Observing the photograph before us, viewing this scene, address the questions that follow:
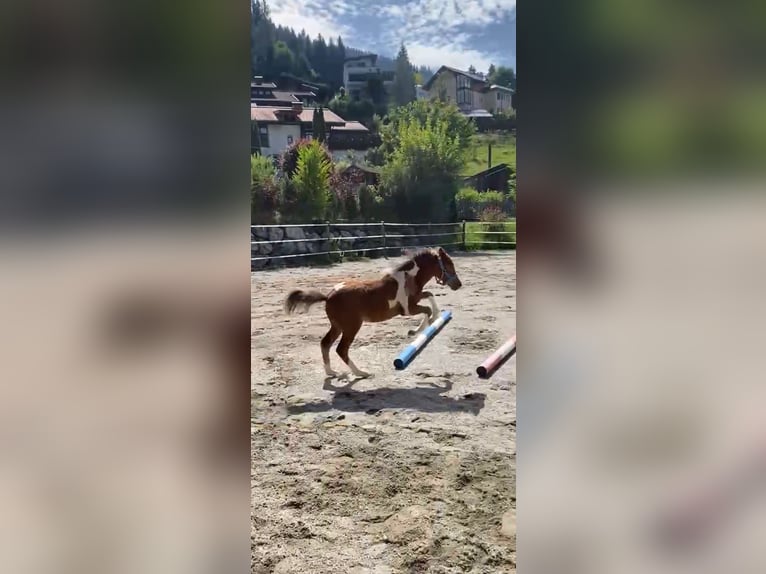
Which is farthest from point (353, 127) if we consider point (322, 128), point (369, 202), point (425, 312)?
point (425, 312)

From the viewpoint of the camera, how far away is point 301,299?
1.37 metres

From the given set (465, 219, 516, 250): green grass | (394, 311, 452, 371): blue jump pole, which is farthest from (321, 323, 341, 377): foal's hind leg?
(465, 219, 516, 250): green grass

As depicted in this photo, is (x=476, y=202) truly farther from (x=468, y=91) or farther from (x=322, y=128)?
(x=322, y=128)

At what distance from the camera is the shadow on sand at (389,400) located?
4.42ft

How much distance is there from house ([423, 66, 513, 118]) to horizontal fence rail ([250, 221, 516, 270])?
0.27 meters

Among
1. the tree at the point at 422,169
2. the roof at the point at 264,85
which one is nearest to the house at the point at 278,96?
the roof at the point at 264,85

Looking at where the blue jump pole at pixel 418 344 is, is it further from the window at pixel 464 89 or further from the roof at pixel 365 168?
the window at pixel 464 89

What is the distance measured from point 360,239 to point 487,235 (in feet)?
1.08

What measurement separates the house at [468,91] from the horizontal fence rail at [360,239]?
0.88ft

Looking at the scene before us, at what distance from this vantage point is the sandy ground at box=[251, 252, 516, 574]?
3.84ft

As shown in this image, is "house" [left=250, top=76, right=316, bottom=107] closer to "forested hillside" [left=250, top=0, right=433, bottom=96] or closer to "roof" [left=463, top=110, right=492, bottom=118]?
"forested hillside" [left=250, top=0, right=433, bottom=96]

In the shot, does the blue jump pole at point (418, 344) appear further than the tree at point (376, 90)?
Yes
